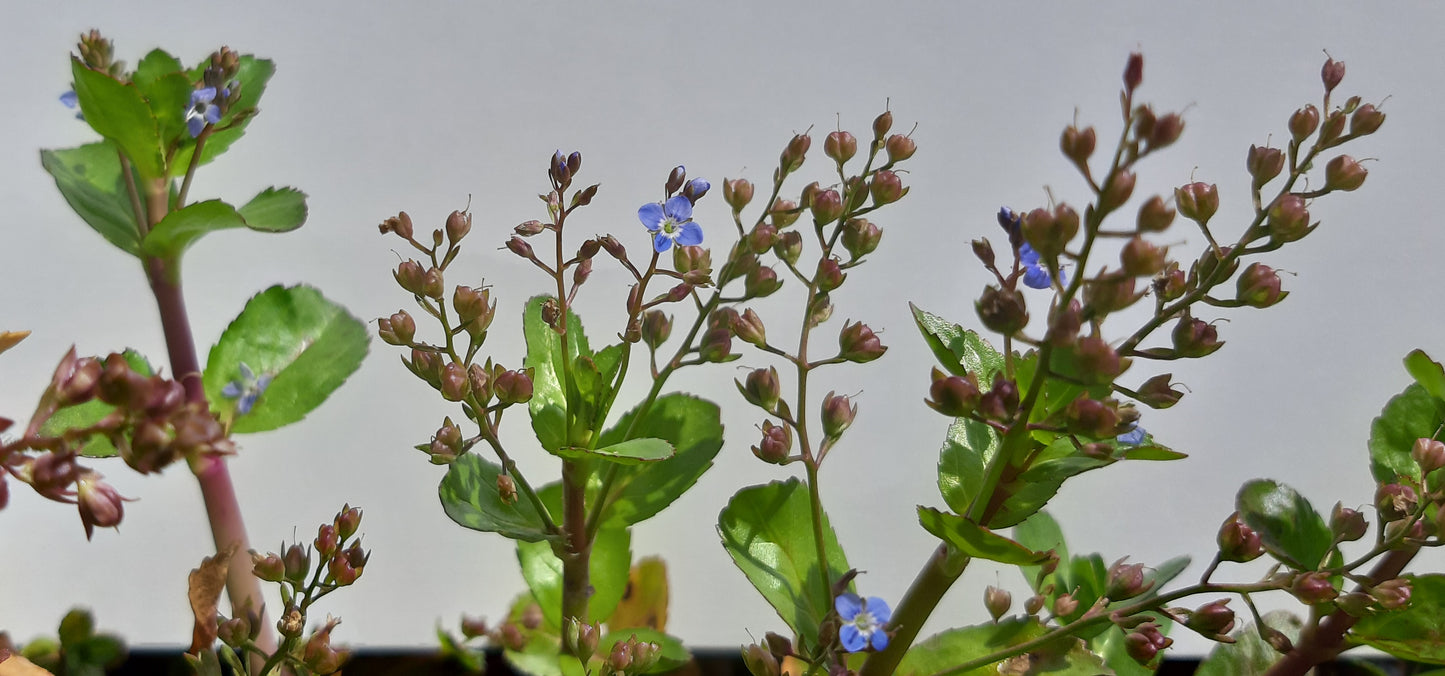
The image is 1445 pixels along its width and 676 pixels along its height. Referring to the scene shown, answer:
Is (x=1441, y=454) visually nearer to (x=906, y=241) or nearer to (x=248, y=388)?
(x=906, y=241)

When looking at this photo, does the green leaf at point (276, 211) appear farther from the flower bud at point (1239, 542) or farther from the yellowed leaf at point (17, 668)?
the flower bud at point (1239, 542)

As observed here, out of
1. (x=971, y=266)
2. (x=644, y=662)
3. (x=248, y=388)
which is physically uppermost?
(x=971, y=266)

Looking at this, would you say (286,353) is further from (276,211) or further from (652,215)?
(652,215)

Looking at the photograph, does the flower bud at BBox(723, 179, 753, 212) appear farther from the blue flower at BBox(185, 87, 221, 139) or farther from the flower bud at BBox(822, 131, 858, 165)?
the blue flower at BBox(185, 87, 221, 139)

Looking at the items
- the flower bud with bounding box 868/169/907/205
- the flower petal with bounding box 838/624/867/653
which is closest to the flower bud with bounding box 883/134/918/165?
the flower bud with bounding box 868/169/907/205

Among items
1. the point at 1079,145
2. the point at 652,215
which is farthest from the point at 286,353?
the point at 1079,145

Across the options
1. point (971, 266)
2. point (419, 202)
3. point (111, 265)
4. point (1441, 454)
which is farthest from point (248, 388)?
point (1441, 454)
